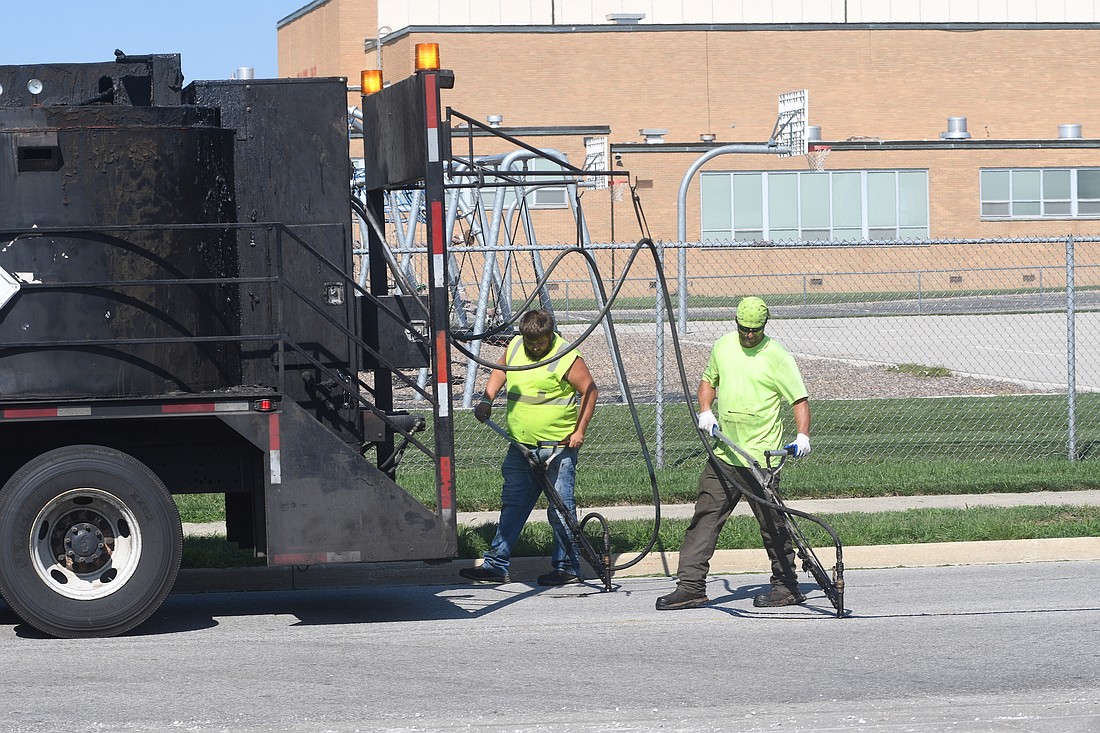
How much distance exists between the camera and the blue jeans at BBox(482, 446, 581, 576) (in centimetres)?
945

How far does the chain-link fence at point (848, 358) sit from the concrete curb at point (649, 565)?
1.39m

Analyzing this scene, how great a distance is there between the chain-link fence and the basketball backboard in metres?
2.74

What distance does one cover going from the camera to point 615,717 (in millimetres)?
6340

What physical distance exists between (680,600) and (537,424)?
1.41 m

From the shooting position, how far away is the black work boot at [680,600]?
28.9ft

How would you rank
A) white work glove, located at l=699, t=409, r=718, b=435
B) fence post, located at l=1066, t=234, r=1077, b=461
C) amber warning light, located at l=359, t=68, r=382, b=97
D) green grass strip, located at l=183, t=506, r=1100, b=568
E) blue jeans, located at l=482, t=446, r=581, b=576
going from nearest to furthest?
1. white work glove, located at l=699, t=409, r=718, b=435
2. amber warning light, located at l=359, t=68, r=382, b=97
3. blue jeans, located at l=482, t=446, r=581, b=576
4. green grass strip, located at l=183, t=506, r=1100, b=568
5. fence post, located at l=1066, t=234, r=1077, b=461

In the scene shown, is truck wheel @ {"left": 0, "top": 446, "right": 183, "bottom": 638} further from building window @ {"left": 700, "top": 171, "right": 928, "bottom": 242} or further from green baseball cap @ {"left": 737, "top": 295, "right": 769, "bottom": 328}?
building window @ {"left": 700, "top": 171, "right": 928, "bottom": 242}

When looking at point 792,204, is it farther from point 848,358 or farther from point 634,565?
point 634,565

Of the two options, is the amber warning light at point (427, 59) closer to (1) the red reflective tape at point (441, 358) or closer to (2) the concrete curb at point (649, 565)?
(1) the red reflective tape at point (441, 358)

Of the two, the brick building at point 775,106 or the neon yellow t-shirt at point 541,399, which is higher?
the brick building at point 775,106

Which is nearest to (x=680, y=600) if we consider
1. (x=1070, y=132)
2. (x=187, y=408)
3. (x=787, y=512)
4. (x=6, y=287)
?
(x=787, y=512)

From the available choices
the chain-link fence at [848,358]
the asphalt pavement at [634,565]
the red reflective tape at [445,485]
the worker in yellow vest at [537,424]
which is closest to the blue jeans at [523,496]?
the worker in yellow vest at [537,424]

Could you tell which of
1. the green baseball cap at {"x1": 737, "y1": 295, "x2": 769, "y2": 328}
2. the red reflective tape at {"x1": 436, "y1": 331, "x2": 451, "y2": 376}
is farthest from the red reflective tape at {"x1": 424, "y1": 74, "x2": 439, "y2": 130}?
the green baseball cap at {"x1": 737, "y1": 295, "x2": 769, "y2": 328}

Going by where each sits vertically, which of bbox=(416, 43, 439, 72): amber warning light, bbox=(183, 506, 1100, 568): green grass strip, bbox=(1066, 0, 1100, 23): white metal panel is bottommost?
bbox=(183, 506, 1100, 568): green grass strip
